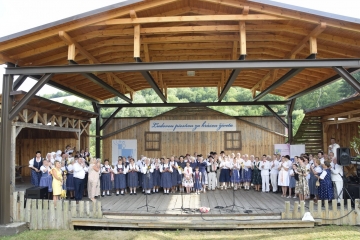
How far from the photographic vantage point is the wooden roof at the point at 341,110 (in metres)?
10.7

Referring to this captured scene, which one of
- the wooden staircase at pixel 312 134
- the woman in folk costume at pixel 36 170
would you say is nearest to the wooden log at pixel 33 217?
the woman in folk costume at pixel 36 170

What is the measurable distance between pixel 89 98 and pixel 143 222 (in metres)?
8.31

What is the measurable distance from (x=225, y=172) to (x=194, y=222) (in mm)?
5019

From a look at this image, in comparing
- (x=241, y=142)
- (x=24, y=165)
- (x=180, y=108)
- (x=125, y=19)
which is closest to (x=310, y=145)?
(x=241, y=142)

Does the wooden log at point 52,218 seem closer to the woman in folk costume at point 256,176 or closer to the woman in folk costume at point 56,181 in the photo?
the woman in folk costume at point 56,181

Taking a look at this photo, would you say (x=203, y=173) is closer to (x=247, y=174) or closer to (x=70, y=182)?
(x=247, y=174)

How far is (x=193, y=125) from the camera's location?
53.3ft

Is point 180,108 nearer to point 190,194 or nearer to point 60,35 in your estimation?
point 190,194

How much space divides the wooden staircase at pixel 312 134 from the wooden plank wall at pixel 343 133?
0.42m

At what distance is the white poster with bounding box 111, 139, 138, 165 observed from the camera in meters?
16.4

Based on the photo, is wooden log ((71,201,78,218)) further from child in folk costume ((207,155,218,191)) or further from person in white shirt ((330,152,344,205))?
person in white shirt ((330,152,344,205))

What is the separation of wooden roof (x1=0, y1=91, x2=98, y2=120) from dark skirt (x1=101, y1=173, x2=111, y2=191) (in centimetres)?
298

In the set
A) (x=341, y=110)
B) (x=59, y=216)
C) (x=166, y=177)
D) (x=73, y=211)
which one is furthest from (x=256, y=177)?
(x=59, y=216)

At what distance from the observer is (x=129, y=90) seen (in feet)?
49.7
